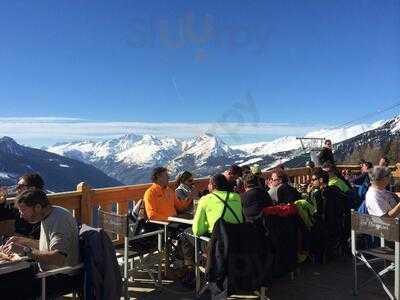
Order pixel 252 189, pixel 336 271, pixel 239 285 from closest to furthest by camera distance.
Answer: pixel 239 285
pixel 252 189
pixel 336 271

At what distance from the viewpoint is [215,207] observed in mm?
5109

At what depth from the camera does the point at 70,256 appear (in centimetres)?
408

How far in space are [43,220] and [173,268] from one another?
2.68 meters

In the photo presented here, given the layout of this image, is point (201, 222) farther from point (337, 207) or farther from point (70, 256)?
point (337, 207)

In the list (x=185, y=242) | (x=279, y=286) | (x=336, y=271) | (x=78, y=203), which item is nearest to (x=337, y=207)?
(x=336, y=271)

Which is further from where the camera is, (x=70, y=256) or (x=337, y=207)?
(x=337, y=207)

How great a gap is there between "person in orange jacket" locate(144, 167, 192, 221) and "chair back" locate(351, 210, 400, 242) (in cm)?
229

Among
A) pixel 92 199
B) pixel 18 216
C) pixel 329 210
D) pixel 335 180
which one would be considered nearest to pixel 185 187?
pixel 92 199

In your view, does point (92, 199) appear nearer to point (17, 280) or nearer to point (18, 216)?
point (18, 216)

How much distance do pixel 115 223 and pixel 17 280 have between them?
160cm

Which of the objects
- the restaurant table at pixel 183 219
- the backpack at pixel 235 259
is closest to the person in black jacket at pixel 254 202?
the backpack at pixel 235 259

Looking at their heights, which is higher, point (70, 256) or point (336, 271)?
point (70, 256)

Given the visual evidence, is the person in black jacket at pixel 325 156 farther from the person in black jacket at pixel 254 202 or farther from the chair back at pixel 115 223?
the chair back at pixel 115 223

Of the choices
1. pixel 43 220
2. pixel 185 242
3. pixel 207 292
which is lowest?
pixel 207 292
